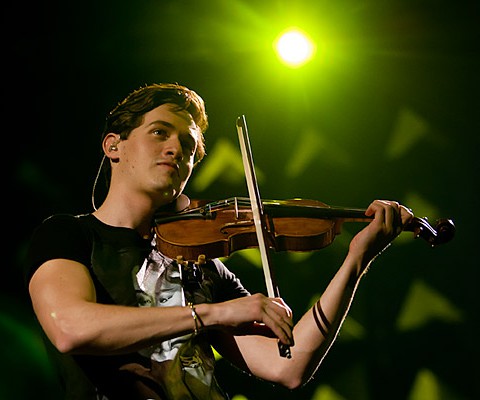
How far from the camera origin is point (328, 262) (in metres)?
2.86

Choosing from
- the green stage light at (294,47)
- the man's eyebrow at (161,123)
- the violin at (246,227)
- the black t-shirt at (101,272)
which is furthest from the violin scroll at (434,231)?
the green stage light at (294,47)

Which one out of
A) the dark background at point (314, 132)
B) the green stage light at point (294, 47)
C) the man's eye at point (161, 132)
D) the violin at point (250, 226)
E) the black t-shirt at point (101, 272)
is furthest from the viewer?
the green stage light at point (294, 47)

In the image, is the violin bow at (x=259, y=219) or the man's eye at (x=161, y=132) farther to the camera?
the man's eye at (x=161, y=132)

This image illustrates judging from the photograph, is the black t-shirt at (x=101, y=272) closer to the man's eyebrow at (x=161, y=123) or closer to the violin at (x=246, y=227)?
the violin at (x=246, y=227)

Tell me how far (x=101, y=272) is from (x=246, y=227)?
0.41 metres

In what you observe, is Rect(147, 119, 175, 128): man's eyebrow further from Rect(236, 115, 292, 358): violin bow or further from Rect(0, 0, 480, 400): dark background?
Rect(0, 0, 480, 400): dark background

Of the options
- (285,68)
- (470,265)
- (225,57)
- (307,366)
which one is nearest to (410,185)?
(470,265)

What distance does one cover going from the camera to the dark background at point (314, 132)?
2.66 m

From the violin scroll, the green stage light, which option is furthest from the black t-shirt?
the green stage light

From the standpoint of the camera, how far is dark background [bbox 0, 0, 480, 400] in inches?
105

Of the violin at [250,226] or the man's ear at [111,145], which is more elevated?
the man's ear at [111,145]

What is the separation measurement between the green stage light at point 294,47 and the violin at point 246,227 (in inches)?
46.2

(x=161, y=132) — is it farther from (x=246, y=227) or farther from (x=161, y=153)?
(x=246, y=227)

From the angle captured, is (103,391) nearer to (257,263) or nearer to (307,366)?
(307,366)
